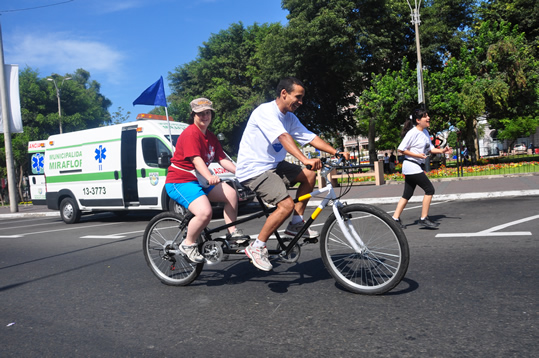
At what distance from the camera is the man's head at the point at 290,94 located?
394 centimetres

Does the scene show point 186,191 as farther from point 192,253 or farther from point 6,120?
point 6,120

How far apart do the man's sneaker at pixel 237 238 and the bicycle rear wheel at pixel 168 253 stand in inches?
16.0

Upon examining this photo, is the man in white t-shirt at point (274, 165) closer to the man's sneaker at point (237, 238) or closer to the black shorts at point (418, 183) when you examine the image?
the man's sneaker at point (237, 238)

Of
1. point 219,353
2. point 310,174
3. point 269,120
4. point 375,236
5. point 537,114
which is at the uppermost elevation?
point 537,114

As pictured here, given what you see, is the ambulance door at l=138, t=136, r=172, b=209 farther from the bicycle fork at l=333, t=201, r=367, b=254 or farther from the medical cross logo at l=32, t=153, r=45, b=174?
the medical cross logo at l=32, t=153, r=45, b=174

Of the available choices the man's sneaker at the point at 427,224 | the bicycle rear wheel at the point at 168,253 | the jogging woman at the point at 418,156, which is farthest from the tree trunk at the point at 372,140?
the bicycle rear wheel at the point at 168,253

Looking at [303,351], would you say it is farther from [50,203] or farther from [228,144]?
[228,144]

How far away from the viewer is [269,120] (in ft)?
12.7

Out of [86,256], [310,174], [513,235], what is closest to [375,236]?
[310,174]

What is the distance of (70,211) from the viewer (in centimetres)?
1255

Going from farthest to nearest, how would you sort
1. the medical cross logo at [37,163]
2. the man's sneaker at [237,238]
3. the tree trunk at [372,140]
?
1. the tree trunk at [372,140]
2. the medical cross logo at [37,163]
3. the man's sneaker at [237,238]

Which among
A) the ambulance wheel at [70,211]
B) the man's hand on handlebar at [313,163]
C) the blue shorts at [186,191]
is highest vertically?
the man's hand on handlebar at [313,163]

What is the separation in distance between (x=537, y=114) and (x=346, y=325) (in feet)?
92.1

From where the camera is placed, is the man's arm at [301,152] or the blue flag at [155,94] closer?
the man's arm at [301,152]
